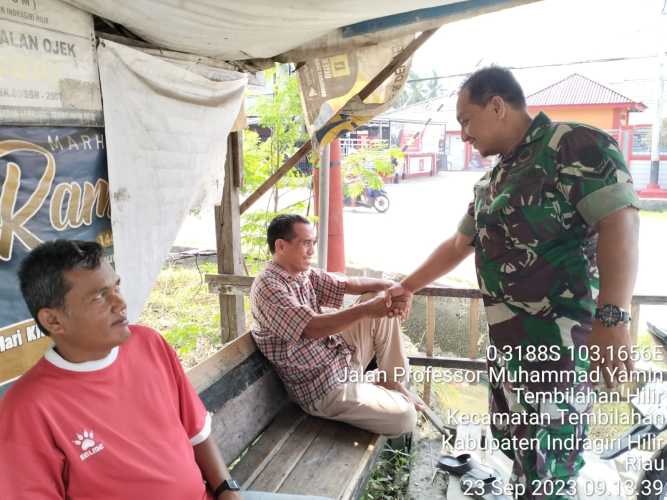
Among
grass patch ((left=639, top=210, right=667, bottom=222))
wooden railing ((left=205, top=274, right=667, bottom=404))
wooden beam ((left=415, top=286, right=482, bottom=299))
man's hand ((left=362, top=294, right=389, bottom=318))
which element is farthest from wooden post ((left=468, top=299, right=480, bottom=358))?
grass patch ((left=639, top=210, right=667, bottom=222))

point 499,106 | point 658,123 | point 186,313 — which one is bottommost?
point 186,313

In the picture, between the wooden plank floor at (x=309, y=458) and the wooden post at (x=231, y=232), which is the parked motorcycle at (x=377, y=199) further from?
the wooden plank floor at (x=309, y=458)

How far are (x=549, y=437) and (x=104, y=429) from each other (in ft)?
4.79

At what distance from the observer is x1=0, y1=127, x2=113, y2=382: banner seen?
1834mm

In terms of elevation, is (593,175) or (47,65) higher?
(47,65)

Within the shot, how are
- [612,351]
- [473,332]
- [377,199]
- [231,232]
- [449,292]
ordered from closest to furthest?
[612,351]
[449,292]
[473,332]
[231,232]
[377,199]

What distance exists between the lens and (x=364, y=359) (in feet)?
10.2

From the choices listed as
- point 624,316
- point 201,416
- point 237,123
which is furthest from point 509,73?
point 237,123

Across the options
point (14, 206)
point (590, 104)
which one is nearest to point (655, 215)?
point (590, 104)

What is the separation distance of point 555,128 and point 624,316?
658 millimetres

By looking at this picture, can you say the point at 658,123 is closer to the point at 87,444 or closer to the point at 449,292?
the point at 449,292

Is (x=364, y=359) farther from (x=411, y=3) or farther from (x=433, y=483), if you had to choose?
(x=411, y=3)

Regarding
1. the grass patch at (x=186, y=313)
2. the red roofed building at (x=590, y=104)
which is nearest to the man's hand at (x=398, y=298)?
the grass patch at (x=186, y=313)

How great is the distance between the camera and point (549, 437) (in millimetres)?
1883
